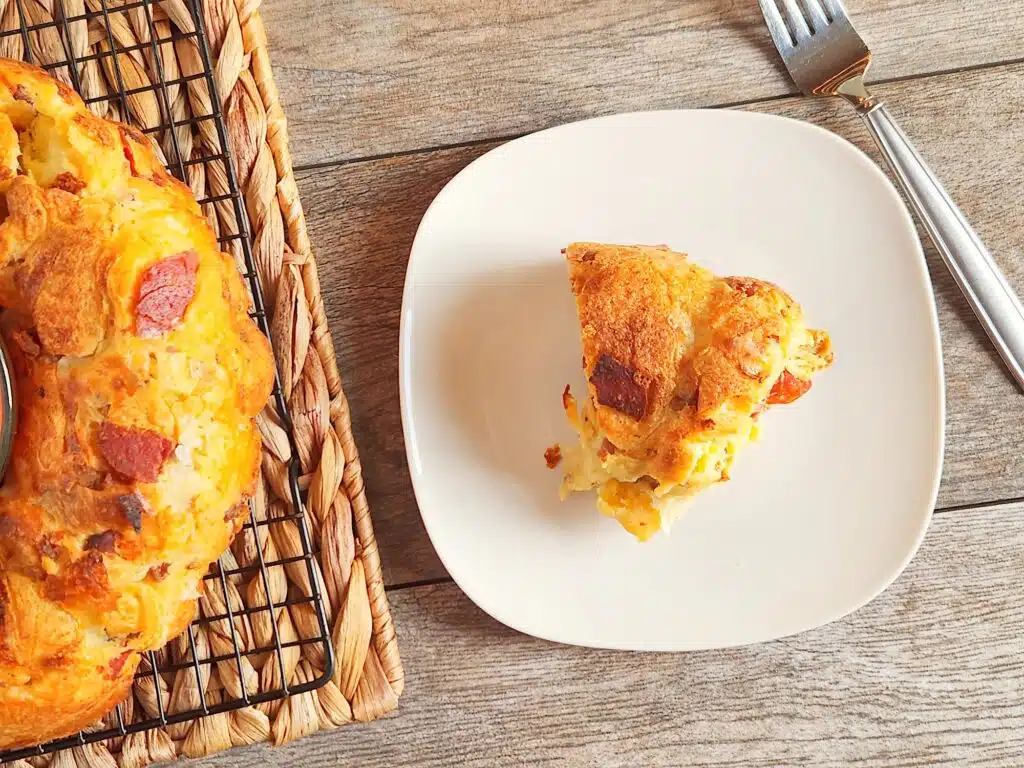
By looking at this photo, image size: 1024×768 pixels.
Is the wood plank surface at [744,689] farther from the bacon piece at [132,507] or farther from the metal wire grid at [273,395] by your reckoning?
the bacon piece at [132,507]

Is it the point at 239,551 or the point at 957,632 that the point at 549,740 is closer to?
the point at 239,551

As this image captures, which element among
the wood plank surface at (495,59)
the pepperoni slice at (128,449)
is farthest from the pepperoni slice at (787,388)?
the pepperoni slice at (128,449)

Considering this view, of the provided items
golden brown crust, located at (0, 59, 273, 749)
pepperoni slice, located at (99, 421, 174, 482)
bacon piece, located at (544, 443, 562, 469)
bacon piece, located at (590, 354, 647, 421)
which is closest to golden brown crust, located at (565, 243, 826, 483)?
bacon piece, located at (590, 354, 647, 421)

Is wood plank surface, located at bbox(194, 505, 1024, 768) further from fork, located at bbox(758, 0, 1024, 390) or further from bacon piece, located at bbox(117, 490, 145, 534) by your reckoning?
bacon piece, located at bbox(117, 490, 145, 534)

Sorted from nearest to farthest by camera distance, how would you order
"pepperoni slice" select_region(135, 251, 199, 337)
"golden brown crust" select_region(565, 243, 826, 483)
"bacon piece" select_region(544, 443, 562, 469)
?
"pepperoni slice" select_region(135, 251, 199, 337) → "golden brown crust" select_region(565, 243, 826, 483) → "bacon piece" select_region(544, 443, 562, 469)

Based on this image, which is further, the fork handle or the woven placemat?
the fork handle

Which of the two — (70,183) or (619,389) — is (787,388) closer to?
(619,389)

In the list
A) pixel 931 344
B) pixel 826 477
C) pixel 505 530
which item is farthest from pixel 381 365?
pixel 931 344
